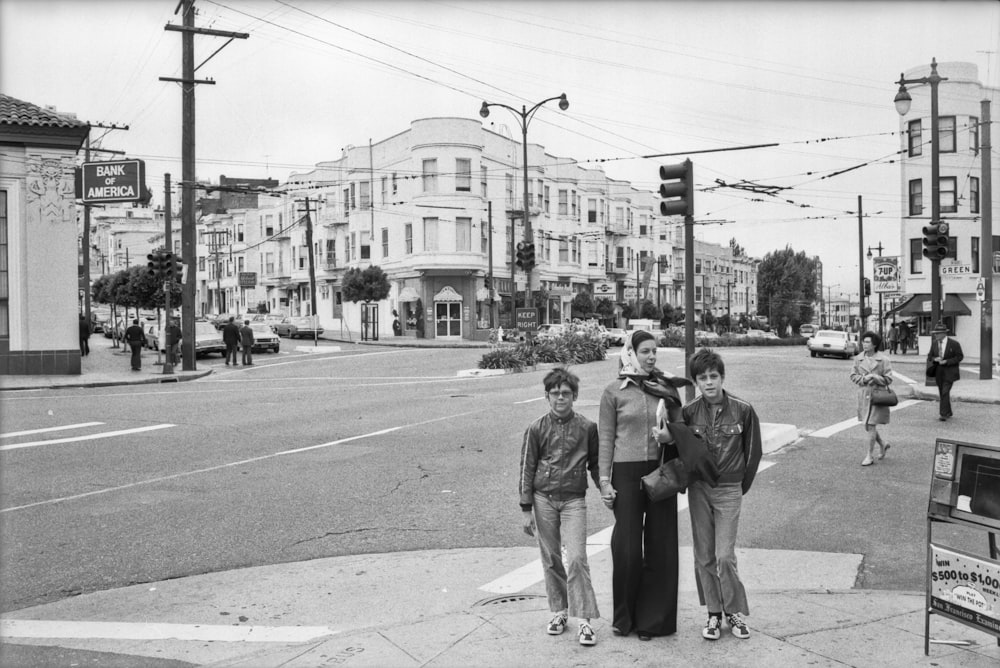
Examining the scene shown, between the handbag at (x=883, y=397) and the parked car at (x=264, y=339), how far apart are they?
33.1 metres

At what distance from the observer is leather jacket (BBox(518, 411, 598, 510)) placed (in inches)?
205

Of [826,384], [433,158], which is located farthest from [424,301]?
[826,384]

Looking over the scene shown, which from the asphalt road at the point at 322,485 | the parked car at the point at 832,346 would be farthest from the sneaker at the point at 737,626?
the parked car at the point at 832,346

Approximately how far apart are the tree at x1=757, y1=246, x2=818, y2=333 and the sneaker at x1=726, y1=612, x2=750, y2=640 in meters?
84.0

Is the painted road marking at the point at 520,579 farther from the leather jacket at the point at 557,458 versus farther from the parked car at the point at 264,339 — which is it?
the parked car at the point at 264,339

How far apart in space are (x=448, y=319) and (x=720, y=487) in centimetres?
4699

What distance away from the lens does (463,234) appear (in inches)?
2015

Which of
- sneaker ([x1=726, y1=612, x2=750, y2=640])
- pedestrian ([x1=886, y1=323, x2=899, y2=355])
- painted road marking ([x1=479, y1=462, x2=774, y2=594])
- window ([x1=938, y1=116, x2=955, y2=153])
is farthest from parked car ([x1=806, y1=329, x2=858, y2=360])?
sneaker ([x1=726, y1=612, x2=750, y2=640])

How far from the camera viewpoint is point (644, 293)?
2867 inches

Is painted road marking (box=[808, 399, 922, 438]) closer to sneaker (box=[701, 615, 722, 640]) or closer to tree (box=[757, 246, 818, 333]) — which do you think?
sneaker (box=[701, 615, 722, 640])

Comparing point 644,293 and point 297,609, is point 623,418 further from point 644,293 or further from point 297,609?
point 644,293

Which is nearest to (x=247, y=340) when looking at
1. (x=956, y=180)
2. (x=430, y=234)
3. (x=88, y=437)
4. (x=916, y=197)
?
(x=88, y=437)

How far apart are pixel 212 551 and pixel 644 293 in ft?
220

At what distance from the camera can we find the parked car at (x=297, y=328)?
179 feet
